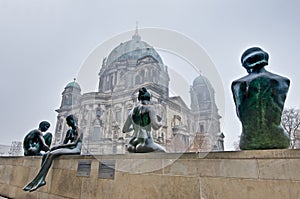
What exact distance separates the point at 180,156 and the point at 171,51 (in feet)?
7.45

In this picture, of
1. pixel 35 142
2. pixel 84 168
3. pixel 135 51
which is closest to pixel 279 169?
pixel 84 168

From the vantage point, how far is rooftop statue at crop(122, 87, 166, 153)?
144 inches

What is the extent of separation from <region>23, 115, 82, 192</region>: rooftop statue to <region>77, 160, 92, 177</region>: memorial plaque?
80cm

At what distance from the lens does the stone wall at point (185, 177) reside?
2.00m

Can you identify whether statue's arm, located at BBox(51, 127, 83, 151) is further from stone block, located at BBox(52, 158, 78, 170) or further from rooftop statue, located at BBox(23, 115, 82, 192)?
stone block, located at BBox(52, 158, 78, 170)

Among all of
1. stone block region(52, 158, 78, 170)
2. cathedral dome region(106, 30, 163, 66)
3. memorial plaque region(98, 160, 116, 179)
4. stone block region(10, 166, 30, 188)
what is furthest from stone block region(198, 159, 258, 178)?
stone block region(10, 166, 30, 188)

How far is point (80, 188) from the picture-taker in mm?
3643

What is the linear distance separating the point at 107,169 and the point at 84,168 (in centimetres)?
60

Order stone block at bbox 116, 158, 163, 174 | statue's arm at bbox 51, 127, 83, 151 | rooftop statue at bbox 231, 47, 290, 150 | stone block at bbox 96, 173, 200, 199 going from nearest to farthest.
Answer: rooftop statue at bbox 231, 47, 290, 150, stone block at bbox 96, 173, 200, 199, stone block at bbox 116, 158, 163, 174, statue's arm at bbox 51, 127, 83, 151

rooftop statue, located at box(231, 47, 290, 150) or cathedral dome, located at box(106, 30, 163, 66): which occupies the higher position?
cathedral dome, located at box(106, 30, 163, 66)

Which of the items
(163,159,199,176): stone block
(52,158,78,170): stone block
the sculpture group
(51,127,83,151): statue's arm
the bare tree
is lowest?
(52,158,78,170): stone block

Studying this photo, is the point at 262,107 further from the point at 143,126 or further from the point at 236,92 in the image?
the point at 143,126

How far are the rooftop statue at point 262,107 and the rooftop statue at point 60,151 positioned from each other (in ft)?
12.2

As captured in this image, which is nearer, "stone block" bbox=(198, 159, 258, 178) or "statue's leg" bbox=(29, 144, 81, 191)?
"stone block" bbox=(198, 159, 258, 178)
